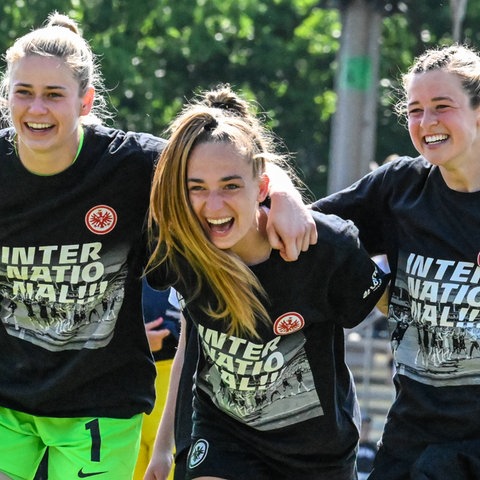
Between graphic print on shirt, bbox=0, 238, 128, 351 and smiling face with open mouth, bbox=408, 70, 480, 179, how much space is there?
4.10ft

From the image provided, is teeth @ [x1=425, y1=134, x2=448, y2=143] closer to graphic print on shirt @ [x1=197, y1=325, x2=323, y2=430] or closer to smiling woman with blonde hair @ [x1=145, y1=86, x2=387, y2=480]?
smiling woman with blonde hair @ [x1=145, y1=86, x2=387, y2=480]

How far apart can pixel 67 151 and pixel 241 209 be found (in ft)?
2.56

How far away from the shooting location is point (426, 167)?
4.73 metres

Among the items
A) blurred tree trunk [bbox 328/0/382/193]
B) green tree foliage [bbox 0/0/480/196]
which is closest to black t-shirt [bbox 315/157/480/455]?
blurred tree trunk [bbox 328/0/382/193]

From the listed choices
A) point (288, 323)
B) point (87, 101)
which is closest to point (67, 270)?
point (87, 101)

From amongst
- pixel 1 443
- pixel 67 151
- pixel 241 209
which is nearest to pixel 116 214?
pixel 67 151

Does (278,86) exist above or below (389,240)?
above

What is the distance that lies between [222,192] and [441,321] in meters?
0.91

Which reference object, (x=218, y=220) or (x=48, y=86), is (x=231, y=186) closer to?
(x=218, y=220)

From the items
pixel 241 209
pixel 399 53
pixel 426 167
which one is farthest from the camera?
pixel 399 53

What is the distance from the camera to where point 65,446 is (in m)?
4.88

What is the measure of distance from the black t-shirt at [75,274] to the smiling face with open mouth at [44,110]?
0.06m

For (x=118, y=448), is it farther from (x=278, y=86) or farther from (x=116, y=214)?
(x=278, y=86)

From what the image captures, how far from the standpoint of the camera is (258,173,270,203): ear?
15.1 feet
